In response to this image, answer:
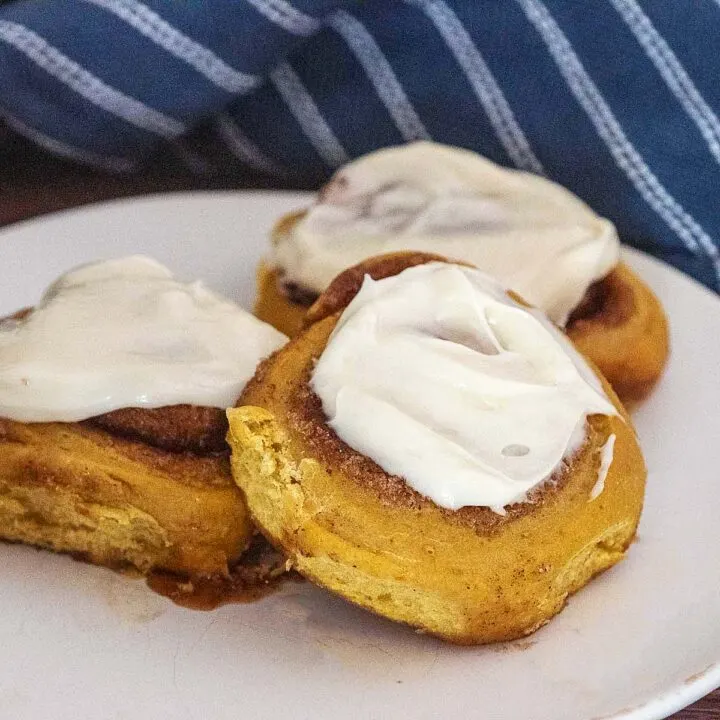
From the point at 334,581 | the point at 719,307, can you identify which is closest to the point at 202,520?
the point at 334,581

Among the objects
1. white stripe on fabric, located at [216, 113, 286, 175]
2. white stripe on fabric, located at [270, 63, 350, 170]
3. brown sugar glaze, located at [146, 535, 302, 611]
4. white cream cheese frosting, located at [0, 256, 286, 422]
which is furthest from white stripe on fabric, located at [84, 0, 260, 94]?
brown sugar glaze, located at [146, 535, 302, 611]

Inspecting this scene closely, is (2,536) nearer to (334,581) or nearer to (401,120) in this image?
(334,581)

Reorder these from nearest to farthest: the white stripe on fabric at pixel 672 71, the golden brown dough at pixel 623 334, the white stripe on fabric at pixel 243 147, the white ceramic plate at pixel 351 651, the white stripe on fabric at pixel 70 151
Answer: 1. the white ceramic plate at pixel 351 651
2. the golden brown dough at pixel 623 334
3. the white stripe on fabric at pixel 672 71
4. the white stripe on fabric at pixel 70 151
5. the white stripe on fabric at pixel 243 147

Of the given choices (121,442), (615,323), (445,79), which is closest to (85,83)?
(445,79)

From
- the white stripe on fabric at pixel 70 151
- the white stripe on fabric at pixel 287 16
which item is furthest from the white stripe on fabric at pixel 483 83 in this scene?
the white stripe on fabric at pixel 70 151

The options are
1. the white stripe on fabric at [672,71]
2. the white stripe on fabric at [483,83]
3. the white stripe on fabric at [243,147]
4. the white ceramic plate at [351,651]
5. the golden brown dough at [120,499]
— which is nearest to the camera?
the white ceramic plate at [351,651]

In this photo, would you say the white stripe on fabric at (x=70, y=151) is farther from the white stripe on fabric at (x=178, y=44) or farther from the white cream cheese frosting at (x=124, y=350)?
the white cream cheese frosting at (x=124, y=350)
